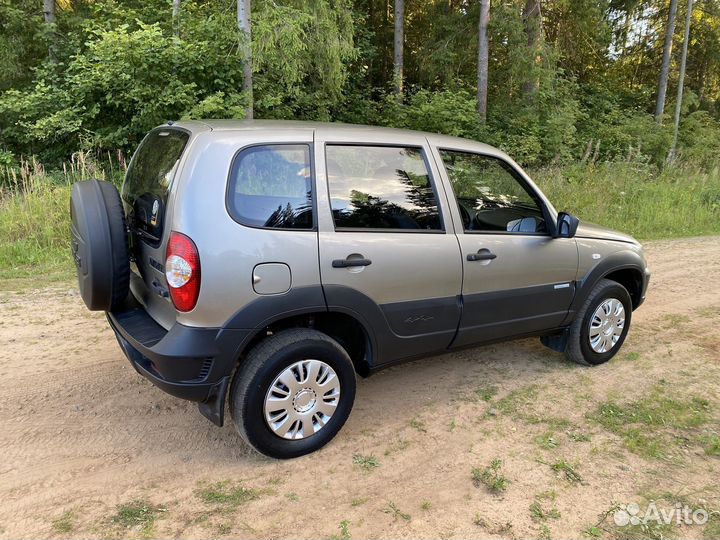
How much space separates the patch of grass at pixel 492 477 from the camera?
2977mm

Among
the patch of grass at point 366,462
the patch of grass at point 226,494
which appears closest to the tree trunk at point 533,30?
the patch of grass at point 366,462

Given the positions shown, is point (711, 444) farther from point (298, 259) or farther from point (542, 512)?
point (298, 259)

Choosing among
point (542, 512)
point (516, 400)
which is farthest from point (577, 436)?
point (542, 512)

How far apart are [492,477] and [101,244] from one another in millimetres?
2621

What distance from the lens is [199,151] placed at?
9.54 feet

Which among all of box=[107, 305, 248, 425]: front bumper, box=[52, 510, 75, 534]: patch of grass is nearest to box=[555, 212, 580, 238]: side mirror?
box=[107, 305, 248, 425]: front bumper

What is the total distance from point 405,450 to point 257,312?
4.23ft

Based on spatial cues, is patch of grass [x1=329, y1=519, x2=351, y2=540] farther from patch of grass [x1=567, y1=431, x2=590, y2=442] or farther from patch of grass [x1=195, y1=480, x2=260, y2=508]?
patch of grass [x1=567, y1=431, x2=590, y2=442]

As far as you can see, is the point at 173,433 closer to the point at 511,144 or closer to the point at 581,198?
the point at 581,198

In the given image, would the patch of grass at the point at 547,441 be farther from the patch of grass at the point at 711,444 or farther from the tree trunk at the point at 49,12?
the tree trunk at the point at 49,12

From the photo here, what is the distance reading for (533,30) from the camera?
15.4 m

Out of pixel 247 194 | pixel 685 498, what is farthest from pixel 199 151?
pixel 685 498

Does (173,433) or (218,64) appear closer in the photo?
(173,433)

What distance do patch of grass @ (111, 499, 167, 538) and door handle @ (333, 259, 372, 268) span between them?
5.15 feet
